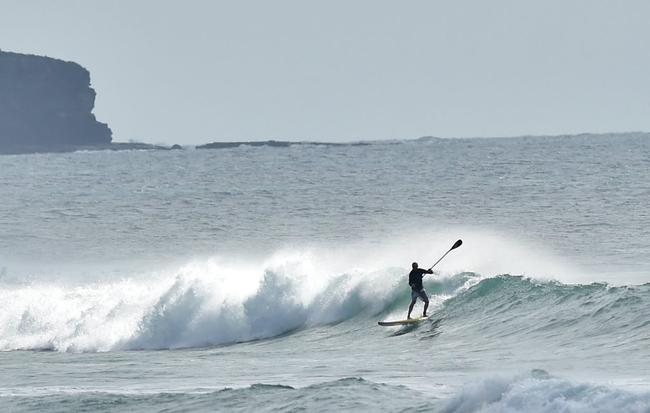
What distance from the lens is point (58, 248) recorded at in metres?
45.8

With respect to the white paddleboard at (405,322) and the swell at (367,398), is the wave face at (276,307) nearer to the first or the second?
the white paddleboard at (405,322)

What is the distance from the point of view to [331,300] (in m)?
30.4

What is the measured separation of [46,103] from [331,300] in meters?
160

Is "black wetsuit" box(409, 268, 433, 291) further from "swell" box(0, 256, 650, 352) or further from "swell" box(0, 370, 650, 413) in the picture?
"swell" box(0, 370, 650, 413)

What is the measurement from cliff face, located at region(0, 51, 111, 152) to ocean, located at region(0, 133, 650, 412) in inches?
4812

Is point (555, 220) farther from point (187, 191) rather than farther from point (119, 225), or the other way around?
point (187, 191)

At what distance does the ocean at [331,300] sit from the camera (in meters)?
19.8

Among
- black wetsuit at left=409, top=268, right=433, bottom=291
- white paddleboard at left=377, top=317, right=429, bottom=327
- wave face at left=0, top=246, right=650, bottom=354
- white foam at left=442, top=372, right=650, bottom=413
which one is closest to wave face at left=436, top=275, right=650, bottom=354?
wave face at left=0, top=246, right=650, bottom=354

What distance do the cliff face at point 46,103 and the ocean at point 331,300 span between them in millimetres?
122219

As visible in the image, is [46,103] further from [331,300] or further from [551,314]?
[551,314]

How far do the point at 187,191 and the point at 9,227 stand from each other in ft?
47.9

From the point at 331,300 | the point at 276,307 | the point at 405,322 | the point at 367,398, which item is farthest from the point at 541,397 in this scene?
the point at 276,307

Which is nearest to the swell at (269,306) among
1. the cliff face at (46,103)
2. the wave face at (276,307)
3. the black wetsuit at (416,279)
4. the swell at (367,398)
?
the wave face at (276,307)

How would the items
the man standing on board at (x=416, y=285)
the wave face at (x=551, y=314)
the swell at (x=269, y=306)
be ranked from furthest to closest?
the man standing on board at (x=416, y=285) → the swell at (x=269, y=306) → the wave face at (x=551, y=314)
